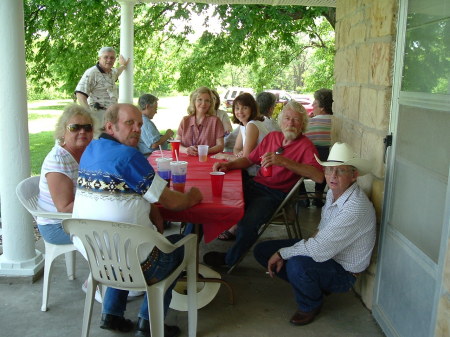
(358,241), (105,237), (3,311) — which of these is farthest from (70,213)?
(358,241)

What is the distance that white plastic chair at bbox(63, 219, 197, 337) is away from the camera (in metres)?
2.28

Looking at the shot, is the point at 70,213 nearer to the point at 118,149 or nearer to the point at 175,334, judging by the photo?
the point at 118,149

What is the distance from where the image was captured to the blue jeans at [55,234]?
300cm

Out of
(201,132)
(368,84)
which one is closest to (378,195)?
(368,84)

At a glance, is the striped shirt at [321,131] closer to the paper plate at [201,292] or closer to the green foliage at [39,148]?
the paper plate at [201,292]

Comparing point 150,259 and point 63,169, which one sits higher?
point 63,169

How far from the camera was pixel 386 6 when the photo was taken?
112 inches

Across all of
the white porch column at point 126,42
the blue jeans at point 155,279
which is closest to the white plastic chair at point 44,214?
the blue jeans at point 155,279

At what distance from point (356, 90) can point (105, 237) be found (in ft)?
6.95

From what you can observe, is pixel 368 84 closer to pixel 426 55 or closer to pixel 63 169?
pixel 426 55

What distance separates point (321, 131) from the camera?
5430 millimetres

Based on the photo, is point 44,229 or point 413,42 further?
point 44,229

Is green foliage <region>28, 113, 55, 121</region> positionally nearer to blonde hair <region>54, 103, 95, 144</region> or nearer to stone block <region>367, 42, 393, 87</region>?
blonde hair <region>54, 103, 95, 144</region>

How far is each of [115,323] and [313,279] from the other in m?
1.22
